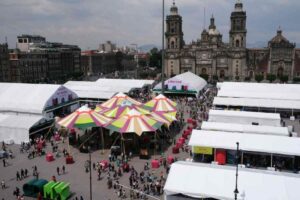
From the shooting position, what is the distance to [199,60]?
73188mm

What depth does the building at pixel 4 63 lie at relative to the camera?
6252cm

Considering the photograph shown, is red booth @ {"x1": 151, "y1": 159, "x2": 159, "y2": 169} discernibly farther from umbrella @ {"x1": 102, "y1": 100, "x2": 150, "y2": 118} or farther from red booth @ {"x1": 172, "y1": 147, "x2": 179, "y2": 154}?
umbrella @ {"x1": 102, "y1": 100, "x2": 150, "y2": 118}

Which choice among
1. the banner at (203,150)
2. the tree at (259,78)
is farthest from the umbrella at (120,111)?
the tree at (259,78)

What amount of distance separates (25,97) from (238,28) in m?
55.9

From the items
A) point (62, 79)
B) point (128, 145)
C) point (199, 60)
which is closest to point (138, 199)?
point (128, 145)

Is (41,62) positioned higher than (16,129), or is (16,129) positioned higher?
(41,62)

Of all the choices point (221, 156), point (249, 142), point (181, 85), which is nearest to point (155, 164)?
point (221, 156)

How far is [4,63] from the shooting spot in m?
63.1

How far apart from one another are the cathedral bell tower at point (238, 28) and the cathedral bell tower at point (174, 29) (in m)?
12.9

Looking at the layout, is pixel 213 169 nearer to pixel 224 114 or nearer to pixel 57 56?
pixel 224 114

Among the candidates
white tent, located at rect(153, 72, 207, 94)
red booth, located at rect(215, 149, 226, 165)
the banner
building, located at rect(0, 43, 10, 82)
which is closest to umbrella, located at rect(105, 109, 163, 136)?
the banner

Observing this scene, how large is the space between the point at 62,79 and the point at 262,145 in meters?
67.7

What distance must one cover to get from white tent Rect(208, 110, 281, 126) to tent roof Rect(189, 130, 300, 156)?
22.0 feet

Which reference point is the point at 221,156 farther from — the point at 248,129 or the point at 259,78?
the point at 259,78
